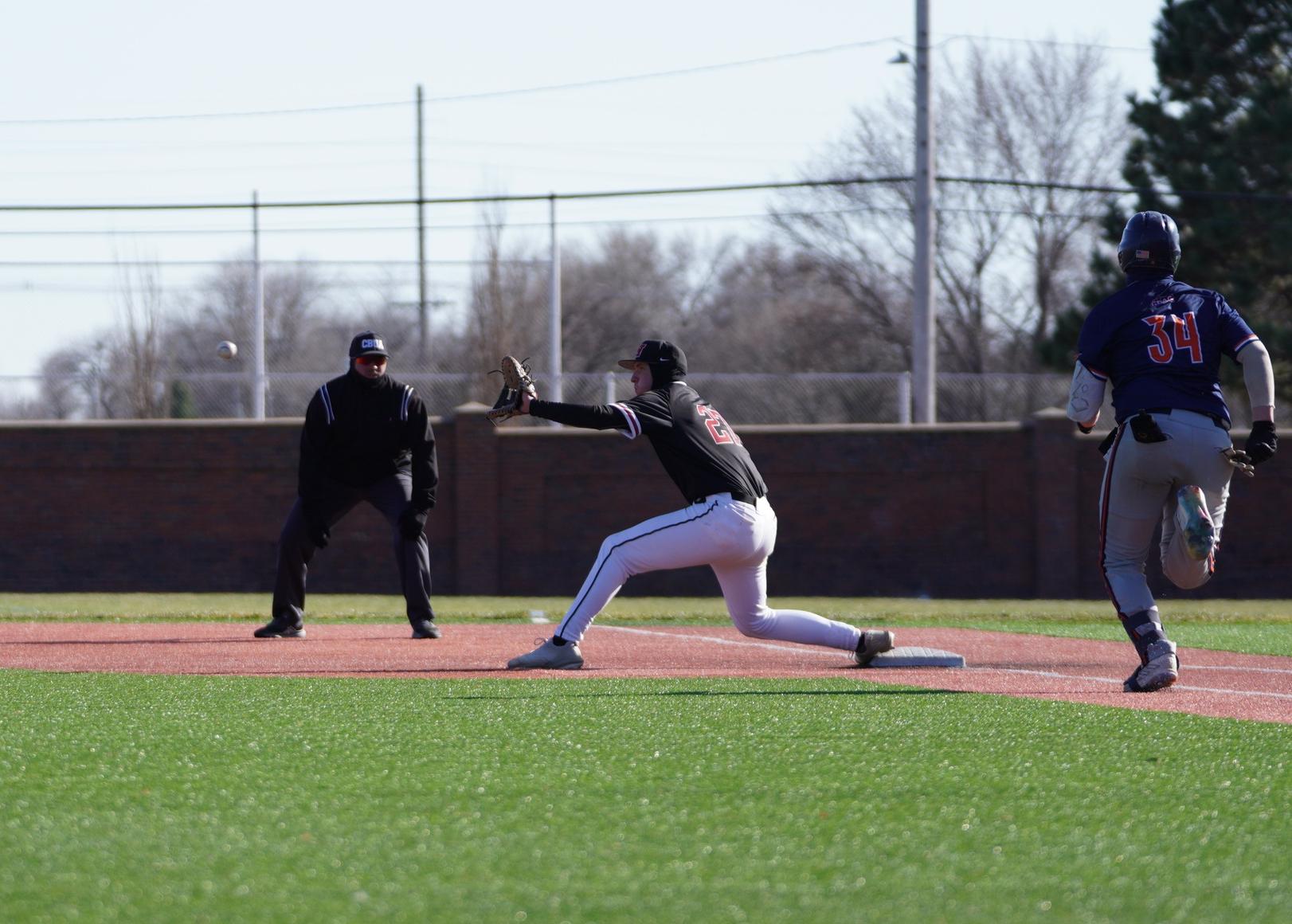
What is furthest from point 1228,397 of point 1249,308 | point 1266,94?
point 1266,94

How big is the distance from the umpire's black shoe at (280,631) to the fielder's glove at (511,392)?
149 inches

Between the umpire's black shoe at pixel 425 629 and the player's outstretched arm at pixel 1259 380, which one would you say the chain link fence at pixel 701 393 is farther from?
the player's outstretched arm at pixel 1259 380

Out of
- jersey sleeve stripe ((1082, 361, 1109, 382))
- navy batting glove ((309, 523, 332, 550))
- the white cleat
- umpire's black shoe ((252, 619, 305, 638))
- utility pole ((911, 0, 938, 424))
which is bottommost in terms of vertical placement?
umpire's black shoe ((252, 619, 305, 638))

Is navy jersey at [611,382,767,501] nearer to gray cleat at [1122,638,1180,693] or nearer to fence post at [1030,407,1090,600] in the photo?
gray cleat at [1122,638,1180,693]

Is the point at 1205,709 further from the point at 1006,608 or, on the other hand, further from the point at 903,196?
the point at 903,196

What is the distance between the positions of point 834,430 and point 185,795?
14.4 metres

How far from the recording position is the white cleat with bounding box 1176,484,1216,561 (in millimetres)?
6957

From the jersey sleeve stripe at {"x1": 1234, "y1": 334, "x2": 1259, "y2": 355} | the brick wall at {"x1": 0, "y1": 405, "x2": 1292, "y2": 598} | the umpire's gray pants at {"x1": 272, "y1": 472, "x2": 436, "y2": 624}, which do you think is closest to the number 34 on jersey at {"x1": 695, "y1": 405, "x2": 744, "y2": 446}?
the jersey sleeve stripe at {"x1": 1234, "y1": 334, "x2": 1259, "y2": 355}

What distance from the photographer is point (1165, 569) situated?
726 centimetres

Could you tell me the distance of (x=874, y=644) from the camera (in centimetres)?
831

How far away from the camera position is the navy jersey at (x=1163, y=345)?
7.19 meters

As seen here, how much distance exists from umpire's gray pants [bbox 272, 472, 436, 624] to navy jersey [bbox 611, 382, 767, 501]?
3222mm

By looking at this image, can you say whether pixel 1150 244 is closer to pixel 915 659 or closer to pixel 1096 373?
pixel 1096 373

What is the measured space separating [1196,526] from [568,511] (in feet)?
40.3
